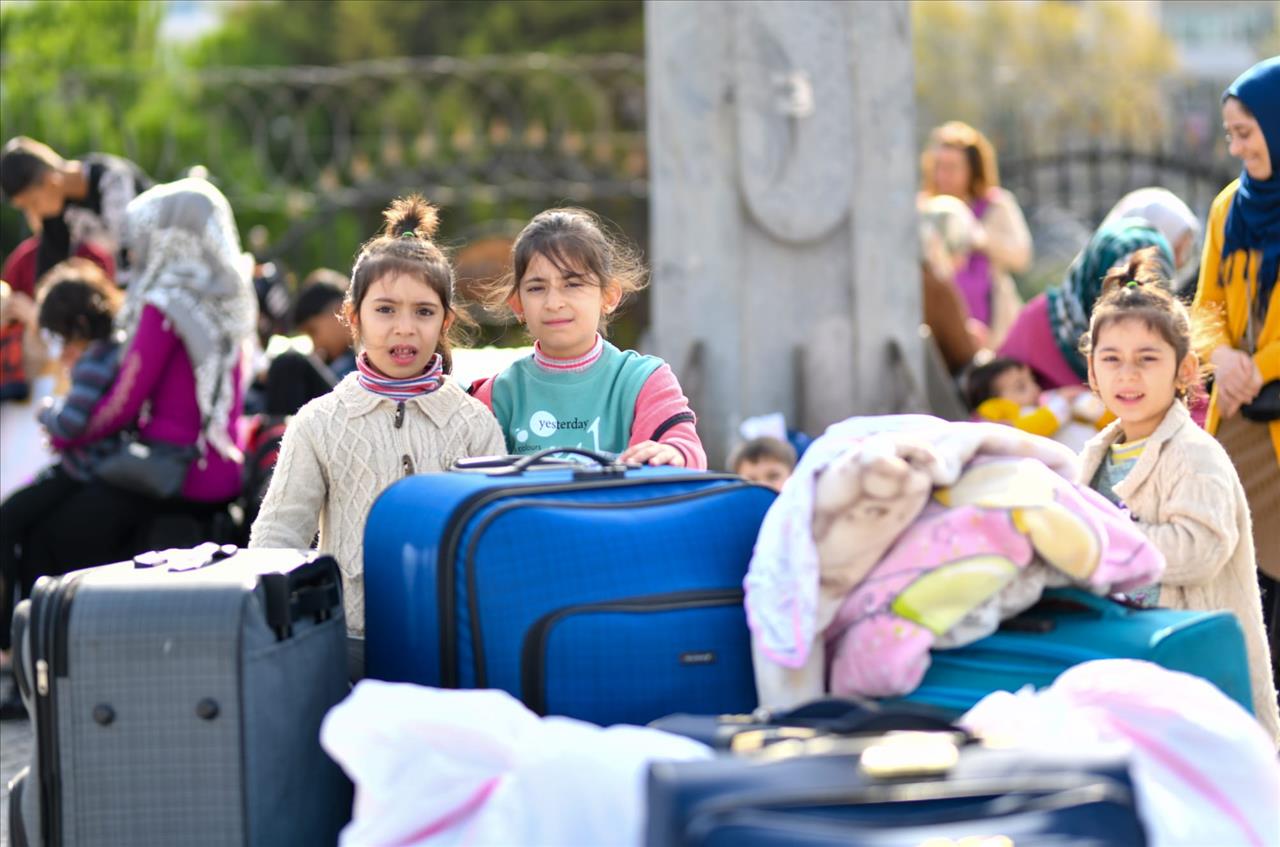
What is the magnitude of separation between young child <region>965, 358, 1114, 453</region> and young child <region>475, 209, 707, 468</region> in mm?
2533

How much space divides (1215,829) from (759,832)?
0.72 meters

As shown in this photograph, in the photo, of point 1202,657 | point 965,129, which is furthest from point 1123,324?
point 965,129

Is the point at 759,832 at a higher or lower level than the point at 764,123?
lower

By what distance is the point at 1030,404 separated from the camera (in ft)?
21.4

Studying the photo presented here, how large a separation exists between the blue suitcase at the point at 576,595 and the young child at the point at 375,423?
49 cm

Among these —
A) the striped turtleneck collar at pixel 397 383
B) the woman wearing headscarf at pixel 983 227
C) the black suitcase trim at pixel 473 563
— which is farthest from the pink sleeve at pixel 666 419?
the woman wearing headscarf at pixel 983 227

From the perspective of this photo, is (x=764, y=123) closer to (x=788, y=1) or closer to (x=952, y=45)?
(x=788, y=1)

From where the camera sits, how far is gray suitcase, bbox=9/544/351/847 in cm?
277

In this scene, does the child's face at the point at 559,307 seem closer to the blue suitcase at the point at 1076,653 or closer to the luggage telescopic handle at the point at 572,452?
the luggage telescopic handle at the point at 572,452

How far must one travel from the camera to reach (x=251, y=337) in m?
6.35

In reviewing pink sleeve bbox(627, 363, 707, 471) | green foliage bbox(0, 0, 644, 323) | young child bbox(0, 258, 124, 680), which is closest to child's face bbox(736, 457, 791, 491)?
young child bbox(0, 258, 124, 680)

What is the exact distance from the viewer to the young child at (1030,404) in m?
6.17

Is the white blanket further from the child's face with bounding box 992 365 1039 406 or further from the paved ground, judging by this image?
the child's face with bounding box 992 365 1039 406

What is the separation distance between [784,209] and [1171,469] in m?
3.94
